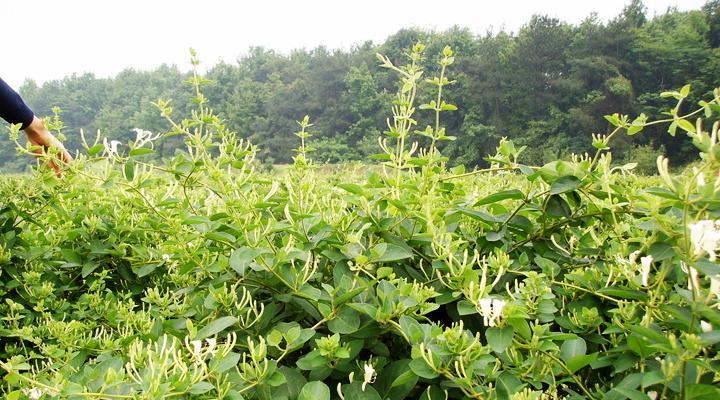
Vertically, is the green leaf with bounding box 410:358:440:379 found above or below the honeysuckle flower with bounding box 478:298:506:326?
below

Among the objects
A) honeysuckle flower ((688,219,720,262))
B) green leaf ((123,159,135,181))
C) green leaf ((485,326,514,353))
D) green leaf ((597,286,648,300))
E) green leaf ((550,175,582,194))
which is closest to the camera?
honeysuckle flower ((688,219,720,262))

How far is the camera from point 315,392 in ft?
2.75

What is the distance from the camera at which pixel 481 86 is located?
138ft

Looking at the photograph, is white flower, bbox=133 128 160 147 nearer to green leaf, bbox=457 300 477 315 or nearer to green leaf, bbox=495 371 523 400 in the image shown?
green leaf, bbox=457 300 477 315

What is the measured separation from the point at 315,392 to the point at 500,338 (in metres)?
0.30

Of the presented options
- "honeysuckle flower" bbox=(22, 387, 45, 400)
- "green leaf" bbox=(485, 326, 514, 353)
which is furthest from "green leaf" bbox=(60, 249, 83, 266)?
"green leaf" bbox=(485, 326, 514, 353)

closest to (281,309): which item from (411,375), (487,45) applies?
(411,375)

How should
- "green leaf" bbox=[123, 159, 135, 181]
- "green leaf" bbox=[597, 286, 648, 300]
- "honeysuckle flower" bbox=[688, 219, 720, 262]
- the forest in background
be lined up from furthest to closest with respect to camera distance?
the forest in background, "green leaf" bbox=[123, 159, 135, 181], "green leaf" bbox=[597, 286, 648, 300], "honeysuckle flower" bbox=[688, 219, 720, 262]

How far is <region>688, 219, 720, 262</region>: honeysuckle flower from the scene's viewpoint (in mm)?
716

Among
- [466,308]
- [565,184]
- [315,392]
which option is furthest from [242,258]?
[565,184]

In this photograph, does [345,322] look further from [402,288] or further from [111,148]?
[111,148]

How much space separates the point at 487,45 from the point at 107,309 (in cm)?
4517

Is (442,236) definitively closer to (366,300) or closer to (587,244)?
(366,300)

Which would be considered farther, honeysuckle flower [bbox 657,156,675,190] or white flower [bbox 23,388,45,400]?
white flower [bbox 23,388,45,400]
